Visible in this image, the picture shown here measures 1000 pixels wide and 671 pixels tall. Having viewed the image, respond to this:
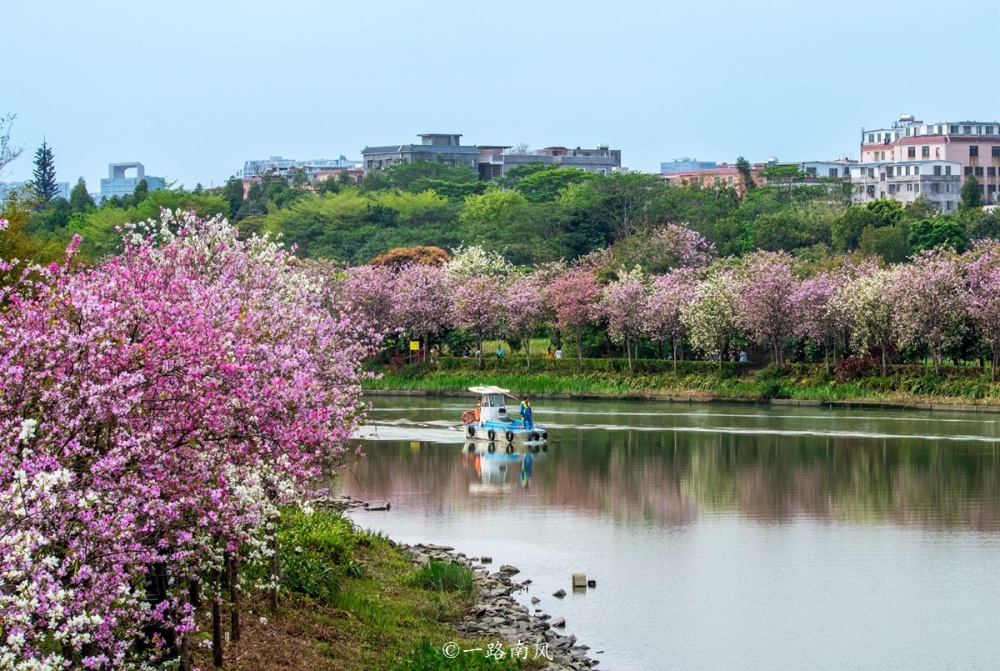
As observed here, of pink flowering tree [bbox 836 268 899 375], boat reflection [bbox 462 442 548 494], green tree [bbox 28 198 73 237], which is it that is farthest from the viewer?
green tree [bbox 28 198 73 237]

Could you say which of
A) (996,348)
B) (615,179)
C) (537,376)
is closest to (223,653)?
(996,348)

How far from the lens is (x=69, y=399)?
8789 mm

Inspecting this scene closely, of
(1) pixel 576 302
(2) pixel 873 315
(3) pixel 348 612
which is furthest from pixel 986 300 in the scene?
(3) pixel 348 612

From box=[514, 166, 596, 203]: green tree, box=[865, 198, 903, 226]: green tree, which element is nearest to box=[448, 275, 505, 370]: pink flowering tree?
box=[865, 198, 903, 226]: green tree

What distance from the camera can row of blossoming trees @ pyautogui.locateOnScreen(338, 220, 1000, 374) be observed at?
4831 cm

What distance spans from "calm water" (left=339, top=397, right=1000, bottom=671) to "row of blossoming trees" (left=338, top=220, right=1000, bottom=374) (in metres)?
6.20

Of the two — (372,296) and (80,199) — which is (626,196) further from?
(80,199)

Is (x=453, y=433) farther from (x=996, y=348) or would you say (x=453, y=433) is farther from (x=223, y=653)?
(x=223, y=653)

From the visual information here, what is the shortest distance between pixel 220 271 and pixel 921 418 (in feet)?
103

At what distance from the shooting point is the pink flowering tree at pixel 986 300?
152ft

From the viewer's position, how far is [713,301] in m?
53.6

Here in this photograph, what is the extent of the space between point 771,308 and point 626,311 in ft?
20.8

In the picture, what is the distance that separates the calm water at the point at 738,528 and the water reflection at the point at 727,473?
71 millimetres

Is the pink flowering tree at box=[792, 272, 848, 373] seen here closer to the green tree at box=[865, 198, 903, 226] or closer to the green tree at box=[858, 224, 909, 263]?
the green tree at box=[858, 224, 909, 263]
